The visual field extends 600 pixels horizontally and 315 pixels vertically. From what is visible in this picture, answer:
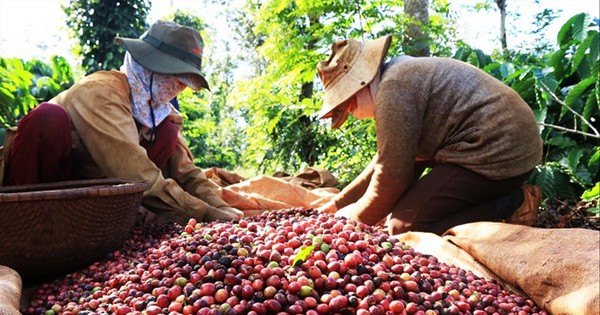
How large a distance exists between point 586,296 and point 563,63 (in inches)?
124

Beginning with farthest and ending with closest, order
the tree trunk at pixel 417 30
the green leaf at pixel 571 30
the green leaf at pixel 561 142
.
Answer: the tree trunk at pixel 417 30 < the green leaf at pixel 571 30 < the green leaf at pixel 561 142

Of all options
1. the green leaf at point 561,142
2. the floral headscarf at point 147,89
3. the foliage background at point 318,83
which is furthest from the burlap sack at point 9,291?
the green leaf at point 561,142

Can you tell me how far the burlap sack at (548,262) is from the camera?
1468mm

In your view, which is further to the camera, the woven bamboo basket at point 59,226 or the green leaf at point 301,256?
the woven bamboo basket at point 59,226

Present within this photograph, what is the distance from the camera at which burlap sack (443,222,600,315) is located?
1.47 meters

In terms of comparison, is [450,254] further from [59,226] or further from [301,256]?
[59,226]

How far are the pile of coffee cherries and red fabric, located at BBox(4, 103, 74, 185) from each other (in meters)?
0.67

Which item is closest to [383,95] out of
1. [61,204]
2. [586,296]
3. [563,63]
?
[586,296]

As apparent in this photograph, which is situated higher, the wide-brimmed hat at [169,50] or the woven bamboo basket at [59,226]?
the wide-brimmed hat at [169,50]

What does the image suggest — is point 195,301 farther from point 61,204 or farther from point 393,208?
point 393,208

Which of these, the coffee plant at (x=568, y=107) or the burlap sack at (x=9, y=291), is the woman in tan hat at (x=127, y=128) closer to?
the burlap sack at (x=9, y=291)

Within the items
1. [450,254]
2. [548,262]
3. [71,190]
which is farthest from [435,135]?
[71,190]

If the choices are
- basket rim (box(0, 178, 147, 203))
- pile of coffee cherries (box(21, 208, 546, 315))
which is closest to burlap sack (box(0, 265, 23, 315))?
pile of coffee cherries (box(21, 208, 546, 315))

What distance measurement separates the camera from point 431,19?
4867 millimetres
